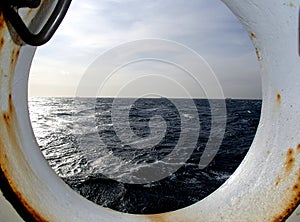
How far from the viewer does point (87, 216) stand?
2.29 feet

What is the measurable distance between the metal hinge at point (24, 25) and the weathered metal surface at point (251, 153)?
4cm

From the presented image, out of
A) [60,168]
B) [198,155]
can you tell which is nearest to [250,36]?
[60,168]

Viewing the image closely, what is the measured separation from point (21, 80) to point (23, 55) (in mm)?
64

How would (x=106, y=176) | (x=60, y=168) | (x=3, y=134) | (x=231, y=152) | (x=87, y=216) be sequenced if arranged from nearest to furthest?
(x=3, y=134) < (x=87, y=216) < (x=106, y=176) < (x=60, y=168) < (x=231, y=152)

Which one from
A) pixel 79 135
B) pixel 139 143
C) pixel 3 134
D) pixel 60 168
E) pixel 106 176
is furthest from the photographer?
pixel 79 135

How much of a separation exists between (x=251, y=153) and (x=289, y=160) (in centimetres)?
16

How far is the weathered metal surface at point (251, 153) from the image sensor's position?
1.92 ft

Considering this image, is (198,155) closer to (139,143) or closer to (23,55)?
(139,143)

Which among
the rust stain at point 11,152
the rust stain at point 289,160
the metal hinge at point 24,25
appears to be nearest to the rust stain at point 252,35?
the rust stain at point 289,160

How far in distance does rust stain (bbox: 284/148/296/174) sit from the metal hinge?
23.4 inches

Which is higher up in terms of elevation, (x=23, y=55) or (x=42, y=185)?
(x=23, y=55)

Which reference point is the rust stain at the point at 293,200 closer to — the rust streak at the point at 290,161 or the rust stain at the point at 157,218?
the rust streak at the point at 290,161

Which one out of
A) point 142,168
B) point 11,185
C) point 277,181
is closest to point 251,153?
point 277,181

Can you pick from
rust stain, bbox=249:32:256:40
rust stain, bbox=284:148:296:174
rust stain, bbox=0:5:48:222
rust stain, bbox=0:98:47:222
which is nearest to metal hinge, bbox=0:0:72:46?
rust stain, bbox=0:5:48:222
